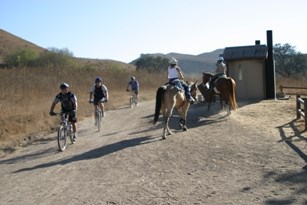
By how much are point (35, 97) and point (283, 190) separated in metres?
19.3

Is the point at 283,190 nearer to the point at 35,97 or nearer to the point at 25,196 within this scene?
the point at 25,196

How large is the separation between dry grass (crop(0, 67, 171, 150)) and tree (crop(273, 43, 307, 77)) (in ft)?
88.5

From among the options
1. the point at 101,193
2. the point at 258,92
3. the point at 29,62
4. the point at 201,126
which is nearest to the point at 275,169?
the point at 101,193

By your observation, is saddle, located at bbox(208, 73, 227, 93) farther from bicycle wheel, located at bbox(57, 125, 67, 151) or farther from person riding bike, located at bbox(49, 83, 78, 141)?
bicycle wheel, located at bbox(57, 125, 67, 151)

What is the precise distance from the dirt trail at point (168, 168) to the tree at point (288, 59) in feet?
163

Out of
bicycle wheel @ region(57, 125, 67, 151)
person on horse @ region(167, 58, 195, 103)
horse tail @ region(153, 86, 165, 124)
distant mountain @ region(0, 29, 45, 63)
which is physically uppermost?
distant mountain @ region(0, 29, 45, 63)

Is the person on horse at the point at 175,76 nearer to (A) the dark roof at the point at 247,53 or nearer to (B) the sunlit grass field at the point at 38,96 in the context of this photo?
(B) the sunlit grass field at the point at 38,96

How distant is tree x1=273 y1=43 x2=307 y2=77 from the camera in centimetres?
6294

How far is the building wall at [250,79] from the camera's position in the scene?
83.3 feet

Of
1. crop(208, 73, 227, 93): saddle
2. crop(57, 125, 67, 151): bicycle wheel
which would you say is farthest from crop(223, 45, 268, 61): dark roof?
crop(57, 125, 67, 151): bicycle wheel

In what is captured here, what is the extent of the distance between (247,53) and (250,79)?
1.48 meters

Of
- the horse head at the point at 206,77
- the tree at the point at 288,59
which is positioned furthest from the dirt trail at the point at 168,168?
the tree at the point at 288,59

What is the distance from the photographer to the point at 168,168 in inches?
384

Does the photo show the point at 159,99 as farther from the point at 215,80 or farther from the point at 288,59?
the point at 288,59
